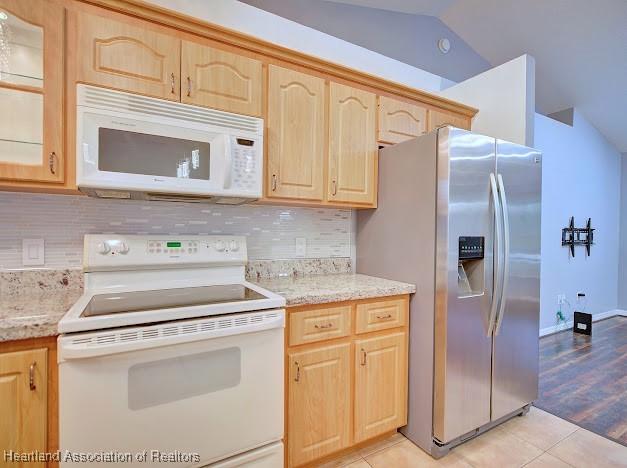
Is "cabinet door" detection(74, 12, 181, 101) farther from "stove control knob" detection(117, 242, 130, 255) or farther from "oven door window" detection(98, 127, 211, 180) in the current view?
"stove control knob" detection(117, 242, 130, 255)

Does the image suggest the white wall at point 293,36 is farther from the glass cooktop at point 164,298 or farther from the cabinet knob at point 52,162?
the glass cooktop at point 164,298

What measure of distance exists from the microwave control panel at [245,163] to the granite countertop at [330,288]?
543 mm

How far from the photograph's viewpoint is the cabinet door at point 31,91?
1198 mm

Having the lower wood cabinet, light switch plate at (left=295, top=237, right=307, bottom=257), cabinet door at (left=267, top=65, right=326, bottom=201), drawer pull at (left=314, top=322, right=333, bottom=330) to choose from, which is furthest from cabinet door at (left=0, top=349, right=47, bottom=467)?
light switch plate at (left=295, top=237, right=307, bottom=257)

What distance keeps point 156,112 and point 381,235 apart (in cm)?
141

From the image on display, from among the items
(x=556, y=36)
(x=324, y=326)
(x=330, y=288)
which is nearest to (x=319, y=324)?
(x=324, y=326)

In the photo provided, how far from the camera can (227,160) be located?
1477mm

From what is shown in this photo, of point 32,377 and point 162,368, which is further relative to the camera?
point 162,368

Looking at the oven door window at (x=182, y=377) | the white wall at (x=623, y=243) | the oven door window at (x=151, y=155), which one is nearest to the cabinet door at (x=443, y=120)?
the oven door window at (x=151, y=155)

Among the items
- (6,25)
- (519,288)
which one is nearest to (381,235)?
(519,288)

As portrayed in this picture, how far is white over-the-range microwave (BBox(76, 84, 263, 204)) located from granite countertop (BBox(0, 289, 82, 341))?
1.54 ft

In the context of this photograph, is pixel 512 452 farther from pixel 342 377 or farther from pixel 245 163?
pixel 245 163

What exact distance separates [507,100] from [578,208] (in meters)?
2.63

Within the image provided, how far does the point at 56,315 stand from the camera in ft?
3.46
